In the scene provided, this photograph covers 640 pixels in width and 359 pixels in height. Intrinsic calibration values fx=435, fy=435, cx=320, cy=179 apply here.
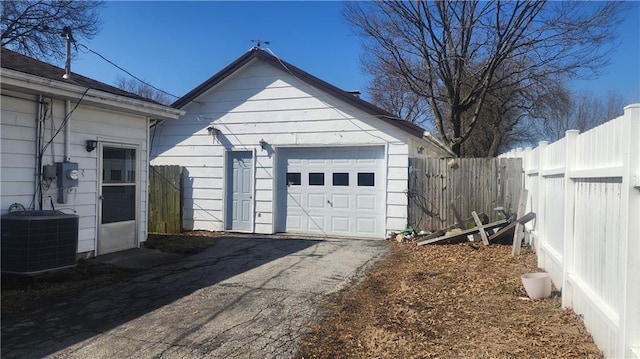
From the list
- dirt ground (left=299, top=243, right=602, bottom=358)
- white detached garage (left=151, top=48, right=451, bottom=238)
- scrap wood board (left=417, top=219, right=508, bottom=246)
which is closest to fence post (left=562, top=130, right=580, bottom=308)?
dirt ground (left=299, top=243, right=602, bottom=358)

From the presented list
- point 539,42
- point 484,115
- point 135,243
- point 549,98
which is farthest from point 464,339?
point 484,115

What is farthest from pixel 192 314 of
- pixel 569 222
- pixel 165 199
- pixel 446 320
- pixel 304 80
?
pixel 165 199

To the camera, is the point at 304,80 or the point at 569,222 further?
the point at 304,80

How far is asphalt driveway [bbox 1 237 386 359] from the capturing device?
406cm

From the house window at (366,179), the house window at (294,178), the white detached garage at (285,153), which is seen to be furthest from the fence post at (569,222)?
the house window at (294,178)

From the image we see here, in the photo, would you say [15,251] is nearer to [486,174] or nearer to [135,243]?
[135,243]

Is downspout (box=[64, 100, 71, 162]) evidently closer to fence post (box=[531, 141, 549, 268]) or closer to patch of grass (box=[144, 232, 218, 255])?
patch of grass (box=[144, 232, 218, 255])

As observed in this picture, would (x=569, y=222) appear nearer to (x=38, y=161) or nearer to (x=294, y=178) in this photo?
(x=38, y=161)

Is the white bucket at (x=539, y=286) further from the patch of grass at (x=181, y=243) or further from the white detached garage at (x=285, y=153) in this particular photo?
the patch of grass at (x=181, y=243)

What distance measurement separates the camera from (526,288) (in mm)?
5395

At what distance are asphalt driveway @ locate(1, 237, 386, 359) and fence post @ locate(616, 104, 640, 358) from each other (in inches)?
102

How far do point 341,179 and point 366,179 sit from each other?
671 millimetres

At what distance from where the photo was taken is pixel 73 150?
7.50m

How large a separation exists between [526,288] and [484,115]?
23798 mm
